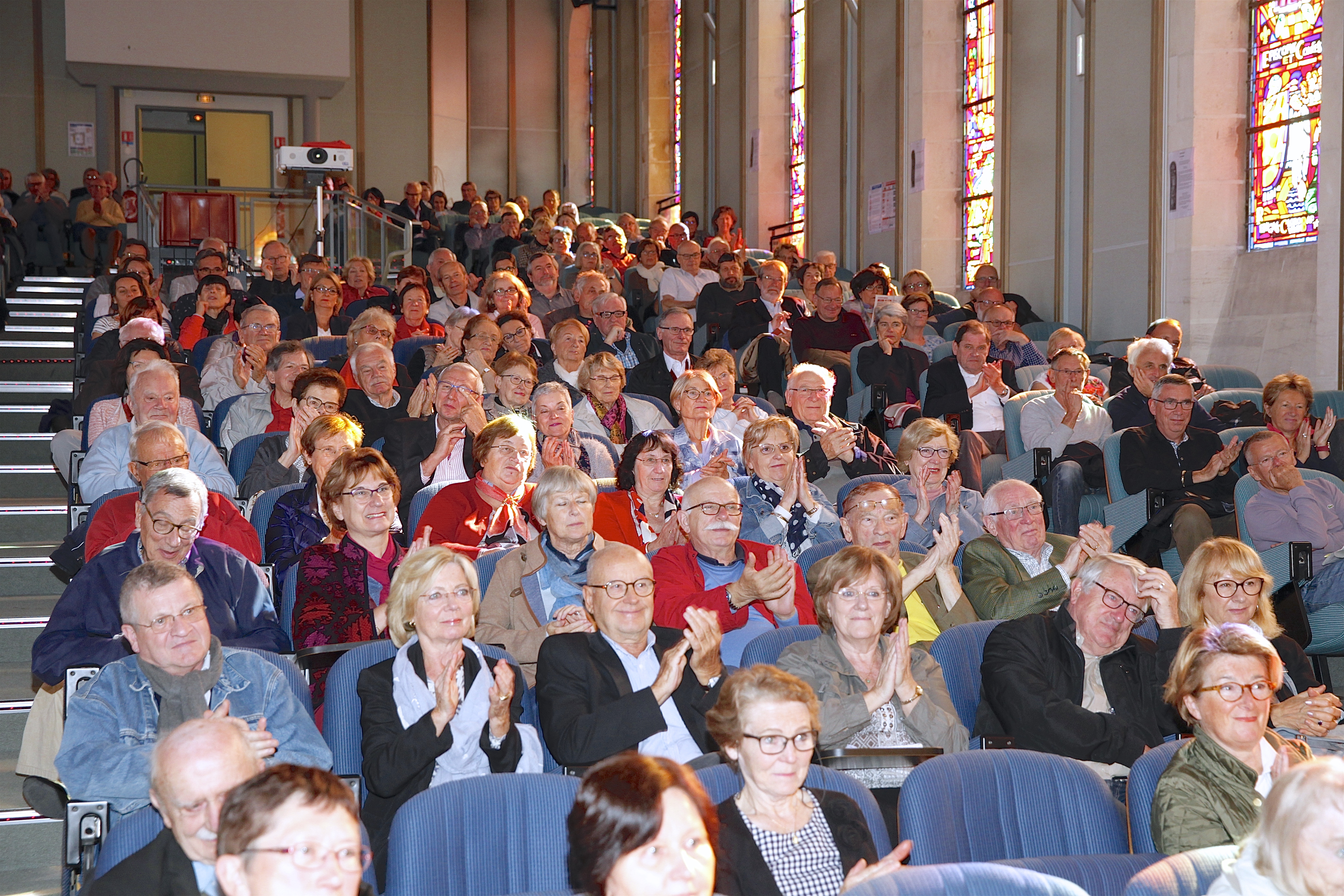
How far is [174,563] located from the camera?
9.73ft

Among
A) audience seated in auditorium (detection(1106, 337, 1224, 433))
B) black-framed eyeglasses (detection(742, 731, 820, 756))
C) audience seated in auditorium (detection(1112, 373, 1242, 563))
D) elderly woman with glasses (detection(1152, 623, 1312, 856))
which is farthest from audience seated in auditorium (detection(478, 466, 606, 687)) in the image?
audience seated in auditorium (detection(1106, 337, 1224, 433))

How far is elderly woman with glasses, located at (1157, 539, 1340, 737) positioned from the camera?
330 centimetres

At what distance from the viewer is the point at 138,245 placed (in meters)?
9.09

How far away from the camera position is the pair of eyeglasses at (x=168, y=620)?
2.62 m

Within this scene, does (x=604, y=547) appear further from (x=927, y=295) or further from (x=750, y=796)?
(x=927, y=295)

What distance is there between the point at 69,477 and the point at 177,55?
34.1ft

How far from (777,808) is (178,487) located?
179 cm

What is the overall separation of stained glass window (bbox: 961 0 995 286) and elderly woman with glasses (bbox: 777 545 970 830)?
22.6ft

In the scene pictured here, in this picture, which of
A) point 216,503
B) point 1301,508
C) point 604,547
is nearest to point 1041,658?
point 604,547

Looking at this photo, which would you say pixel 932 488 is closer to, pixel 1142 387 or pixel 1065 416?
pixel 1065 416

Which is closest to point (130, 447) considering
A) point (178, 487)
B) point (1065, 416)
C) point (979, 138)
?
point (178, 487)

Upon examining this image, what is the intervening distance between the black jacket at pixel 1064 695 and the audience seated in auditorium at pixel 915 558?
1.23ft

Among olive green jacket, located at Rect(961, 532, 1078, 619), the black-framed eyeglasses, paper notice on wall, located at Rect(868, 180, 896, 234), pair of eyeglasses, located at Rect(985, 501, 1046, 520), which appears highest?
paper notice on wall, located at Rect(868, 180, 896, 234)

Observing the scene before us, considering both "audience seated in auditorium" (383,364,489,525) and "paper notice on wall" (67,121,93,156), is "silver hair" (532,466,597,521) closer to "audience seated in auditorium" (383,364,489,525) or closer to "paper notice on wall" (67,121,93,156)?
"audience seated in auditorium" (383,364,489,525)
